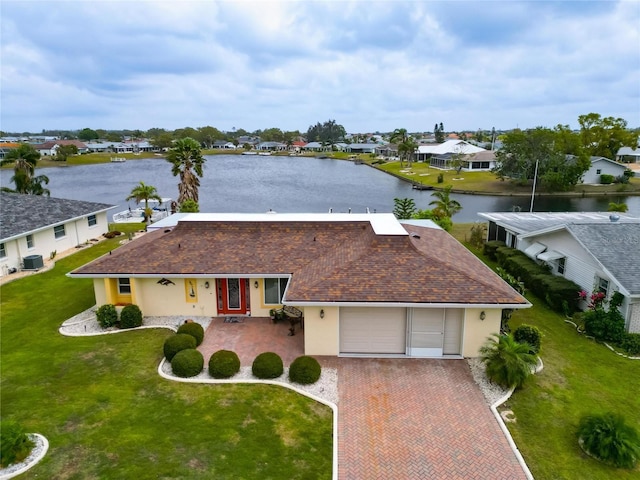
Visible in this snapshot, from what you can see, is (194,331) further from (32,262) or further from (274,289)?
(32,262)

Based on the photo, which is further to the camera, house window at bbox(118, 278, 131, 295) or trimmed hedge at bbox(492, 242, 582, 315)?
trimmed hedge at bbox(492, 242, 582, 315)

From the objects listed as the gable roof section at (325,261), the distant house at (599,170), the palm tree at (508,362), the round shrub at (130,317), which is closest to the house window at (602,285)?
the gable roof section at (325,261)

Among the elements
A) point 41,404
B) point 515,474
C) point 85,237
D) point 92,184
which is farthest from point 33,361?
point 92,184

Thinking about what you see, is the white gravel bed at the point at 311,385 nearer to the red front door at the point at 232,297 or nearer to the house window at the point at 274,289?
the red front door at the point at 232,297

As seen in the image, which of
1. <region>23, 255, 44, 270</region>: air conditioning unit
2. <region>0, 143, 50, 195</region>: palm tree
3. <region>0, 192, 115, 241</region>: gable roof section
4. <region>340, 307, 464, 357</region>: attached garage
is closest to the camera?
<region>340, 307, 464, 357</region>: attached garage

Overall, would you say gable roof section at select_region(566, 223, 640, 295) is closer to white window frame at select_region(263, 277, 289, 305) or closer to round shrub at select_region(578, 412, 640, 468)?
round shrub at select_region(578, 412, 640, 468)

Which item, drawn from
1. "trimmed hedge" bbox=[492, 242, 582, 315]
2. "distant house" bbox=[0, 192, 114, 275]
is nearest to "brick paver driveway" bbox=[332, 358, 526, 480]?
"trimmed hedge" bbox=[492, 242, 582, 315]
